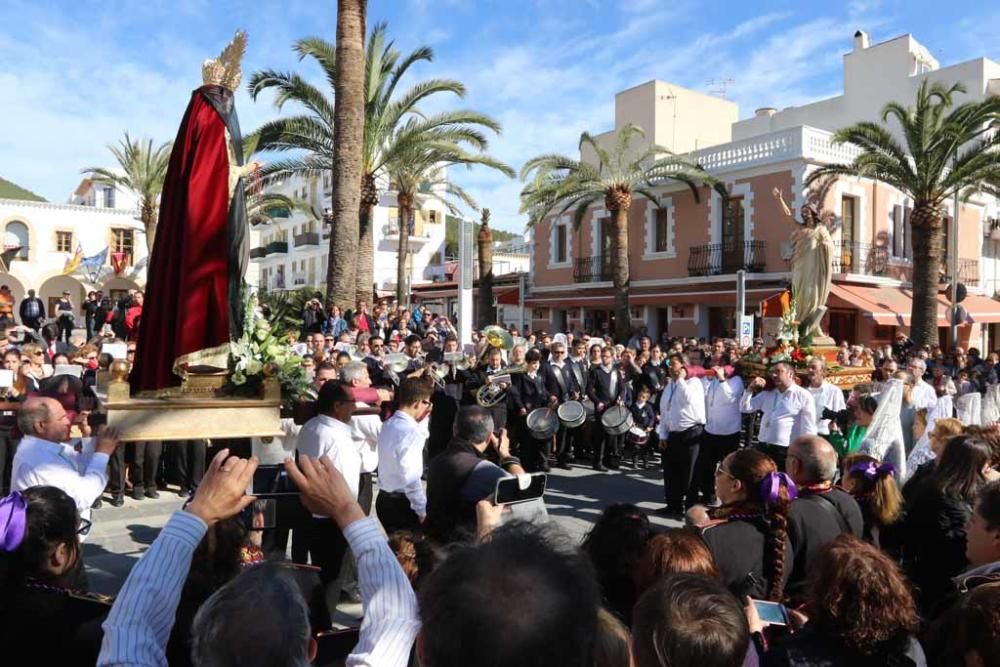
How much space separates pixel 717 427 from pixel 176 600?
7.87 m

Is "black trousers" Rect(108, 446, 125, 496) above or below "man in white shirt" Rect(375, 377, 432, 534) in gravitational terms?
below

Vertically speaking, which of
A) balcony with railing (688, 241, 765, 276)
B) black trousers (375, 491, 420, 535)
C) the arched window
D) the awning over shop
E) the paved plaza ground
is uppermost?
the arched window

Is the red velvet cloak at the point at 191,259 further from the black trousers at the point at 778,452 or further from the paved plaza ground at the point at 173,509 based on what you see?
the black trousers at the point at 778,452

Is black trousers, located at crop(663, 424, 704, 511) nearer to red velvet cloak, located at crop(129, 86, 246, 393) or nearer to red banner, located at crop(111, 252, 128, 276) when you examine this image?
red velvet cloak, located at crop(129, 86, 246, 393)

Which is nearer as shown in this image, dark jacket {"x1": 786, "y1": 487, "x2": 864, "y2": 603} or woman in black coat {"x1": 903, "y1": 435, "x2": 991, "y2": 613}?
dark jacket {"x1": 786, "y1": 487, "x2": 864, "y2": 603}

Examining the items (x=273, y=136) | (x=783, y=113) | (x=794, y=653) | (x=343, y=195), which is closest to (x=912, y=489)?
(x=794, y=653)

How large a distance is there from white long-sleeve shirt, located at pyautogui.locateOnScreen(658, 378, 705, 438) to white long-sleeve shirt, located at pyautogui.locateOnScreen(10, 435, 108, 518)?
6505 mm

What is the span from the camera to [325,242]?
2176 inches

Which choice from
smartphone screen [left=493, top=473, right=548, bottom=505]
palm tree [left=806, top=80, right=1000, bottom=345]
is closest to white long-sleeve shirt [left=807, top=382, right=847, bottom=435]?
smartphone screen [left=493, top=473, right=548, bottom=505]

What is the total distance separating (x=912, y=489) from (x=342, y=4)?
12.0 m

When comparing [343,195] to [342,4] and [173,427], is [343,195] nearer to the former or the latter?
[342,4]

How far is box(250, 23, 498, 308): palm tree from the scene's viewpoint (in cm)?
1766

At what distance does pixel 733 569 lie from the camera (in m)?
3.32

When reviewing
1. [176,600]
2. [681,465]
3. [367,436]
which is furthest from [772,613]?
[681,465]
